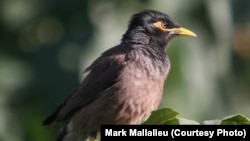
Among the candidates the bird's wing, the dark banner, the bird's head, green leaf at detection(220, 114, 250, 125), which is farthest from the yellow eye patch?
green leaf at detection(220, 114, 250, 125)

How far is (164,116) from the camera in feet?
22.2

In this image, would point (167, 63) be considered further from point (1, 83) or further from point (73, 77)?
point (1, 83)

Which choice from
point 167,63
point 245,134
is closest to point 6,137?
point 167,63

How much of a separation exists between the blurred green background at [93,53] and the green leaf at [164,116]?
342cm

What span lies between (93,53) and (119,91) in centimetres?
220

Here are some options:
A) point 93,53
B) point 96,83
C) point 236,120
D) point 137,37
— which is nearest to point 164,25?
point 137,37

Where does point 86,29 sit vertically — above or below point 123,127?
above

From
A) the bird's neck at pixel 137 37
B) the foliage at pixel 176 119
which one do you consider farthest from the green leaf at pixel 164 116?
the bird's neck at pixel 137 37

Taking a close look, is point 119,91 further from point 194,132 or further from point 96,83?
point 194,132

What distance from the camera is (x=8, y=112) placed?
38.5 feet

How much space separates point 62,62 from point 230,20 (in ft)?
5.61

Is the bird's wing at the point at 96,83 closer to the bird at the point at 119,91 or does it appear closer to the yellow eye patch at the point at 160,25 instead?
the bird at the point at 119,91

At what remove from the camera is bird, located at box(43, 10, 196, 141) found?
27.6 feet

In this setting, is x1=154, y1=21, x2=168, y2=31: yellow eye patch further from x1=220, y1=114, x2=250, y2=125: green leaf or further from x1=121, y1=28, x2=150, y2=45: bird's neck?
x1=220, y1=114, x2=250, y2=125: green leaf
